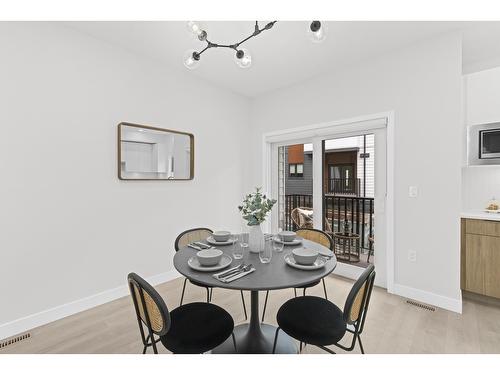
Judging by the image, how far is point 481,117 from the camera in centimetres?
255

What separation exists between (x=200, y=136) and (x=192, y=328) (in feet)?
8.15

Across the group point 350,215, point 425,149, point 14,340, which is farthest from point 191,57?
point 350,215

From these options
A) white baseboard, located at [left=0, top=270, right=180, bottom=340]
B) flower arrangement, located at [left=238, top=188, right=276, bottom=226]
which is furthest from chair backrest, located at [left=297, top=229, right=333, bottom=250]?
white baseboard, located at [left=0, top=270, right=180, bottom=340]

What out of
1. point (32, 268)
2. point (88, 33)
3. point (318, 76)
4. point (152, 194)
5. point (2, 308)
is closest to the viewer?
point (2, 308)

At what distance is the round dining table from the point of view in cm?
125

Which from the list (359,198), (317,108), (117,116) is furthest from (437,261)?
(117,116)

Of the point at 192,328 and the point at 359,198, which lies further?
the point at 359,198

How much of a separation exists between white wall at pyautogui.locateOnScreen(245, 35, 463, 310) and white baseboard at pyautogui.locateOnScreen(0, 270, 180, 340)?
2949 millimetres

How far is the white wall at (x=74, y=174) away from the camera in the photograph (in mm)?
1950

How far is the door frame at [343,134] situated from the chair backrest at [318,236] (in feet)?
2.94

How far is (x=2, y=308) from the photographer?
A: 6.27 ft

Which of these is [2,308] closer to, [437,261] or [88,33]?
[88,33]

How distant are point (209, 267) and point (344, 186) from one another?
2430 millimetres

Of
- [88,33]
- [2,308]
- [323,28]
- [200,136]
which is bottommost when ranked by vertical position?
[2,308]
